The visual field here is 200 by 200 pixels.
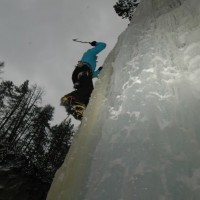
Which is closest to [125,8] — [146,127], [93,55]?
[93,55]

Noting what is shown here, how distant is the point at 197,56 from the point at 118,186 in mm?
1275

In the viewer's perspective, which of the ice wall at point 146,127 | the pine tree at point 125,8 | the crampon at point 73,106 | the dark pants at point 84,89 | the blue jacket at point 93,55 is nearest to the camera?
the ice wall at point 146,127

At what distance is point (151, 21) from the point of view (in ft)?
10.9

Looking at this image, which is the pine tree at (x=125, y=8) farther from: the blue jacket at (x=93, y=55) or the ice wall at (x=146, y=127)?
the ice wall at (x=146, y=127)

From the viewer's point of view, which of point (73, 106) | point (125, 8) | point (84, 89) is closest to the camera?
point (73, 106)

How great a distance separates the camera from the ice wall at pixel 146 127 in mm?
1667

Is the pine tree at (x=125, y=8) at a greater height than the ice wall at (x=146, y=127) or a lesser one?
greater

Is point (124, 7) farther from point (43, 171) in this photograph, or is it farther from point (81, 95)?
point (43, 171)

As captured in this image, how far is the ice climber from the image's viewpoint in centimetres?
530

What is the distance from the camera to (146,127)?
197 cm

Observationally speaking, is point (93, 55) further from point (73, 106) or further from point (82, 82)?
point (73, 106)

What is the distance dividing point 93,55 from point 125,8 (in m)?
3.21

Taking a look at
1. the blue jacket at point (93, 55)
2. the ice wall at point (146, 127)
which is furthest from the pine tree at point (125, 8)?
the ice wall at point (146, 127)

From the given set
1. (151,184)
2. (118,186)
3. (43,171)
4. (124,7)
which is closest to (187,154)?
(151,184)
